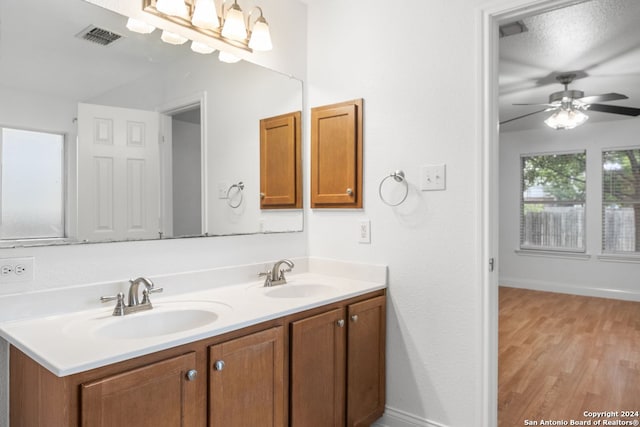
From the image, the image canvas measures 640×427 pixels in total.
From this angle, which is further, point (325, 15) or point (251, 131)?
point (325, 15)

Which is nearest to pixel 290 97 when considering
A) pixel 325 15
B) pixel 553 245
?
pixel 325 15

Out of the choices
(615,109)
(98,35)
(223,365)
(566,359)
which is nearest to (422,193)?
(223,365)

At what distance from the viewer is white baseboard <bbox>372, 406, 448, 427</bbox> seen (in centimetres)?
197

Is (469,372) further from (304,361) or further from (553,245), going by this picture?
(553,245)

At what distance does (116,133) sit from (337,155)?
44.0 inches

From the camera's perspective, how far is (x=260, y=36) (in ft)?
6.63

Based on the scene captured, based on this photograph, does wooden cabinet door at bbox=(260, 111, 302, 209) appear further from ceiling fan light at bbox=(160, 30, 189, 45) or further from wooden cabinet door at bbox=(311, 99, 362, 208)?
ceiling fan light at bbox=(160, 30, 189, 45)

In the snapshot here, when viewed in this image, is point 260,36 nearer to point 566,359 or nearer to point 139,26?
point 139,26

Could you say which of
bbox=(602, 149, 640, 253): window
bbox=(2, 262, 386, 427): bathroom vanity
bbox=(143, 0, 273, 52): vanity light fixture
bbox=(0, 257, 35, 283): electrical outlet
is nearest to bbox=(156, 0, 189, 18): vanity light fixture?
bbox=(143, 0, 273, 52): vanity light fixture

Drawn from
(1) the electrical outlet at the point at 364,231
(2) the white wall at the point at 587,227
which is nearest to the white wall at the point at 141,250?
(1) the electrical outlet at the point at 364,231

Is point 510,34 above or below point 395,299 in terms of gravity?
above

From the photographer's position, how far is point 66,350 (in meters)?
1.11

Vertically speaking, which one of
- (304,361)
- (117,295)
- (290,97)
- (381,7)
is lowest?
(304,361)

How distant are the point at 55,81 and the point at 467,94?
1679mm
